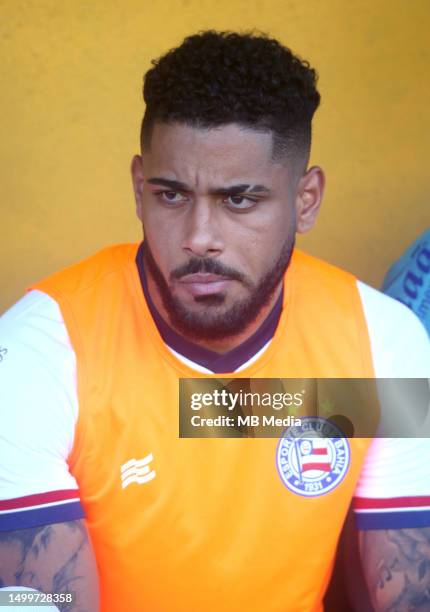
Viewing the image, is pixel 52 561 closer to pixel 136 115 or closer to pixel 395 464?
pixel 395 464

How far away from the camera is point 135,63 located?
7.64 ft

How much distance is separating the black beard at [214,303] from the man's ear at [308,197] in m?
0.06

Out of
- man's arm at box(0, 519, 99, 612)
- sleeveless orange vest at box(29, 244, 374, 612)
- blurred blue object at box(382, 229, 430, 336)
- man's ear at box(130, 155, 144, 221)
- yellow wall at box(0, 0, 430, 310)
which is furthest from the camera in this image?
yellow wall at box(0, 0, 430, 310)

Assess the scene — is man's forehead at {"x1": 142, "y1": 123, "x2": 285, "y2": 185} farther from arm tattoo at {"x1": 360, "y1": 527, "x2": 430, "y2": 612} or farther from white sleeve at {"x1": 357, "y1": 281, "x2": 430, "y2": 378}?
arm tattoo at {"x1": 360, "y1": 527, "x2": 430, "y2": 612}

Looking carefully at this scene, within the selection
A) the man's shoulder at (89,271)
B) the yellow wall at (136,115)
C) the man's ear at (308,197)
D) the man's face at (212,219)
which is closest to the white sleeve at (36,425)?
the man's shoulder at (89,271)

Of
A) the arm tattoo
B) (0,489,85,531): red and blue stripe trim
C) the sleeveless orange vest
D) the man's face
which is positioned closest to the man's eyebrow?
the man's face

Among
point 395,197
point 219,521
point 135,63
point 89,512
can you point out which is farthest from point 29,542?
point 395,197

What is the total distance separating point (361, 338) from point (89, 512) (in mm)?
541

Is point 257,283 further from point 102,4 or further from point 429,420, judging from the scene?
point 102,4

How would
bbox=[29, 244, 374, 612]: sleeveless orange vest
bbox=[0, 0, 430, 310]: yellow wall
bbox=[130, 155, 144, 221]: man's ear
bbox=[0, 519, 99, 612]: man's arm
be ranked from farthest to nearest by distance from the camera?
bbox=[0, 0, 430, 310]: yellow wall, bbox=[130, 155, 144, 221]: man's ear, bbox=[29, 244, 374, 612]: sleeveless orange vest, bbox=[0, 519, 99, 612]: man's arm

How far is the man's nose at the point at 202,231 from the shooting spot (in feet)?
4.39

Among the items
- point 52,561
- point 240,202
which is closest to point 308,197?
point 240,202

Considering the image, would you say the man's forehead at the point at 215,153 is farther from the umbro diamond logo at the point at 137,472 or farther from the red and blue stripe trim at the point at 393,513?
the red and blue stripe trim at the point at 393,513

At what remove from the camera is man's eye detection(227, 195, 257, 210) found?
1368 mm
